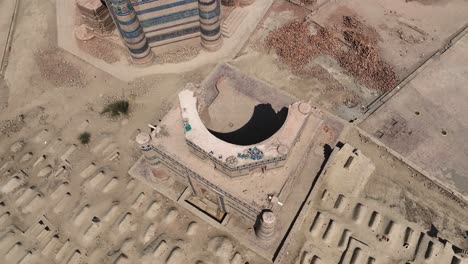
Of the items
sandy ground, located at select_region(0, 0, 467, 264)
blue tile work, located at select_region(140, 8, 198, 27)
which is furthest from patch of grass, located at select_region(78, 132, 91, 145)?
blue tile work, located at select_region(140, 8, 198, 27)

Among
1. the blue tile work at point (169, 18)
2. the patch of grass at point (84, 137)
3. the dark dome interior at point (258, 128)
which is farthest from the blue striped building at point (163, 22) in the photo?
the dark dome interior at point (258, 128)

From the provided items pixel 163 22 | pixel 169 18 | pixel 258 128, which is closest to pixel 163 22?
pixel 163 22

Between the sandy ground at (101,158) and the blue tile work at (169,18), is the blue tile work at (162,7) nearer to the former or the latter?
the blue tile work at (169,18)

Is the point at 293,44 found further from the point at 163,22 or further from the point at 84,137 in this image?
the point at 84,137

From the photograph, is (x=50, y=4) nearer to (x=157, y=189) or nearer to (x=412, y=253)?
(x=157, y=189)

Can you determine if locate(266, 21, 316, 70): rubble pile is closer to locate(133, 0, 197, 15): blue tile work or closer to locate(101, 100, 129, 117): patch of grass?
locate(133, 0, 197, 15): blue tile work
